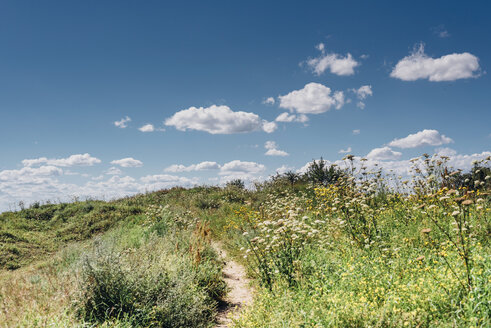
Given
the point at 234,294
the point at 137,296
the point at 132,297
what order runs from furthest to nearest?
the point at 234,294 → the point at 137,296 → the point at 132,297

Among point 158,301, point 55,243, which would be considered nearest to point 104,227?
point 55,243

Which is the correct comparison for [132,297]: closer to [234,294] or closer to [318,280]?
[234,294]

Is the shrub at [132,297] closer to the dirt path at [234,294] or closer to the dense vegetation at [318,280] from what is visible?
the dense vegetation at [318,280]

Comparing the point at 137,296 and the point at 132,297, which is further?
the point at 137,296

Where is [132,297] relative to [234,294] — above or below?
above

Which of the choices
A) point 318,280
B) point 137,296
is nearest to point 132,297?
point 137,296

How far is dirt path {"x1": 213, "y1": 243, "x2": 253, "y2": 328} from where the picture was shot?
5.20 metres

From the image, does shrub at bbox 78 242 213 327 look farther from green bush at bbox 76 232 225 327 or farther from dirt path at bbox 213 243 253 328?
dirt path at bbox 213 243 253 328

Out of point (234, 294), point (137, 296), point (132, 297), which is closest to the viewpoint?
point (132, 297)

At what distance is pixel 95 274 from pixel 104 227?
1127cm

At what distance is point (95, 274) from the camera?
14.8 ft

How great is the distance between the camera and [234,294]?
20.6ft

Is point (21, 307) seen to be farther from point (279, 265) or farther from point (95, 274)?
point (279, 265)

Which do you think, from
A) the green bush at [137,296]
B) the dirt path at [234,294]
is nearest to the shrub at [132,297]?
the green bush at [137,296]
